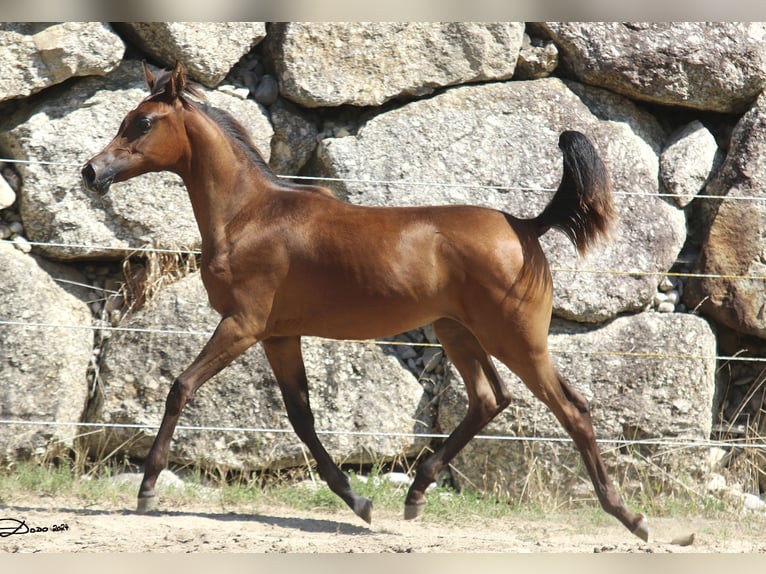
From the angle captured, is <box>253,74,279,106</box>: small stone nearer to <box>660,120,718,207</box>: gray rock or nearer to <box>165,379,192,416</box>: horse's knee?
<box>165,379,192,416</box>: horse's knee

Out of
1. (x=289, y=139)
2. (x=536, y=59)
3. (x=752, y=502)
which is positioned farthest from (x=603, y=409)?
(x=289, y=139)

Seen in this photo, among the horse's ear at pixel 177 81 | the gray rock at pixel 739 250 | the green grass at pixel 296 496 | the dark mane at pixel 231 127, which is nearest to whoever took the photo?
the horse's ear at pixel 177 81

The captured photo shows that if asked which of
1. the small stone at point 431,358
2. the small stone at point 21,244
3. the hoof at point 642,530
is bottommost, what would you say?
the hoof at point 642,530

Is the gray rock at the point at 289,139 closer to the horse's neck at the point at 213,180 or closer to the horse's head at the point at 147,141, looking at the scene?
the horse's neck at the point at 213,180

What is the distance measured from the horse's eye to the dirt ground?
2026 millimetres

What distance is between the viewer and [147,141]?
4746mm

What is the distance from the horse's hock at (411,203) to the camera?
611 cm

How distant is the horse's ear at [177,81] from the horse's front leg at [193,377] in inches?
48.8

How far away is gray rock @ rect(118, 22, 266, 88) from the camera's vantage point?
6402mm

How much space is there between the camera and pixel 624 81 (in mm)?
6812

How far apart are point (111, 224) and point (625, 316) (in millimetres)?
3697

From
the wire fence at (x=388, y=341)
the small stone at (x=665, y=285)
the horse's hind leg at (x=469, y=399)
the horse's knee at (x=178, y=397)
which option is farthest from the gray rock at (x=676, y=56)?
the horse's knee at (x=178, y=397)

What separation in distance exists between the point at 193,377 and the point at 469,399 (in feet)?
5.01

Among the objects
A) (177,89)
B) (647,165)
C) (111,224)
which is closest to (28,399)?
(111,224)
